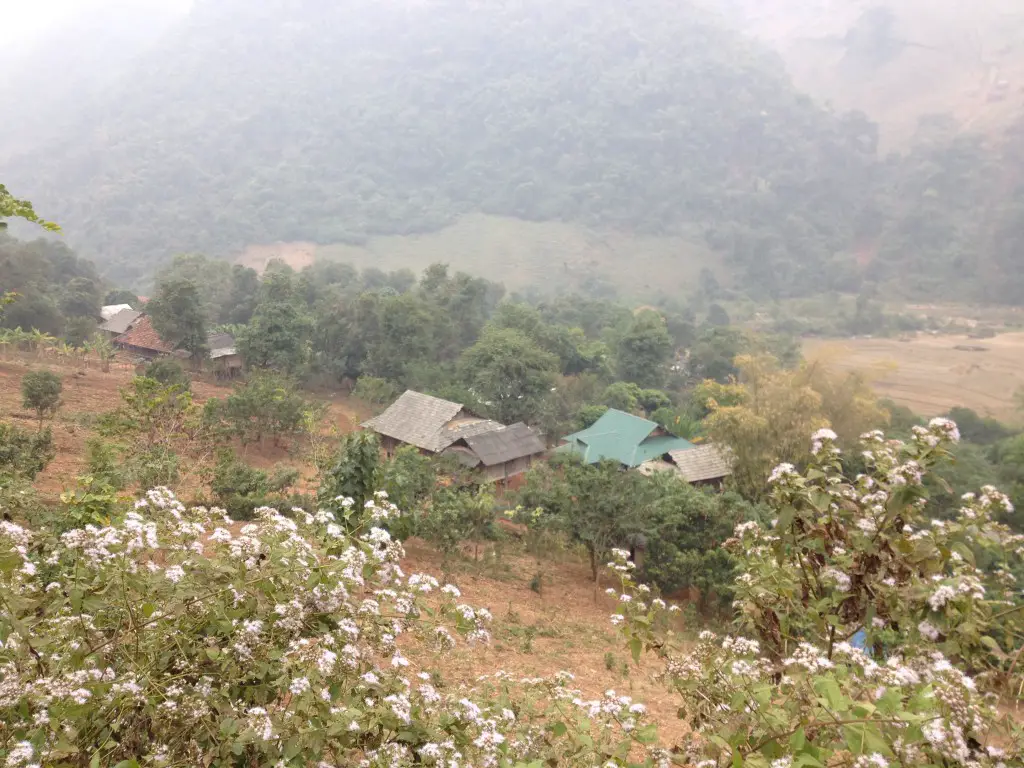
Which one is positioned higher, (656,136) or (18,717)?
(18,717)

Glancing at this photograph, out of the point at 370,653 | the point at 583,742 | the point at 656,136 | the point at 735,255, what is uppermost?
the point at 370,653

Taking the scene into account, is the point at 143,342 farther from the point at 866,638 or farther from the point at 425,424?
the point at 866,638

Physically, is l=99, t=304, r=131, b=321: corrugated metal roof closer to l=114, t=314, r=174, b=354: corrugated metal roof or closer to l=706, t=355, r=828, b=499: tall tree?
l=114, t=314, r=174, b=354: corrugated metal roof

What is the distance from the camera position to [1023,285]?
6147 centimetres

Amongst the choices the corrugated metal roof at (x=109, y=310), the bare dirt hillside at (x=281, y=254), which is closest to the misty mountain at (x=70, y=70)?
the bare dirt hillside at (x=281, y=254)

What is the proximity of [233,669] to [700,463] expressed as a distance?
2120 centimetres

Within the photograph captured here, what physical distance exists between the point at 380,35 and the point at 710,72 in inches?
3323

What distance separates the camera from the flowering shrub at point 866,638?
6.91 feet

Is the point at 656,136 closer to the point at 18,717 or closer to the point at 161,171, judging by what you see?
the point at 161,171

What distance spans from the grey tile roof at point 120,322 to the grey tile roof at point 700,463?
27973 mm

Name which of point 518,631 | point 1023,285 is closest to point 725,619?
point 518,631

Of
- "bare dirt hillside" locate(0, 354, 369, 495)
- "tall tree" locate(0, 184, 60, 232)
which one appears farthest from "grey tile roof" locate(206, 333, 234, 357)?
"tall tree" locate(0, 184, 60, 232)

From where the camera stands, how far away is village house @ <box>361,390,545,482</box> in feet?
70.6

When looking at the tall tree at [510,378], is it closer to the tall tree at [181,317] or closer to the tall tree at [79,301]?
the tall tree at [181,317]
